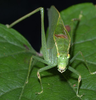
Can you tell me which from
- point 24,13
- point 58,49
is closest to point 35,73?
point 58,49

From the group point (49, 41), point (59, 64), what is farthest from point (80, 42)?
point (59, 64)

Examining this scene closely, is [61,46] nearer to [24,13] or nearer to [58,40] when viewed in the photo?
[58,40]

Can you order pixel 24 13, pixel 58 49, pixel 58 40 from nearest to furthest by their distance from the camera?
pixel 58 49 < pixel 58 40 < pixel 24 13

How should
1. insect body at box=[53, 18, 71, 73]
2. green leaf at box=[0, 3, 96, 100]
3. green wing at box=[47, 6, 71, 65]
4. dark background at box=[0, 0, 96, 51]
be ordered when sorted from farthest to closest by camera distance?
dark background at box=[0, 0, 96, 51] < green wing at box=[47, 6, 71, 65] < insect body at box=[53, 18, 71, 73] < green leaf at box=[0, 3, 96, 100]

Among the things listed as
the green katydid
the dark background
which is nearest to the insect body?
the green katydid

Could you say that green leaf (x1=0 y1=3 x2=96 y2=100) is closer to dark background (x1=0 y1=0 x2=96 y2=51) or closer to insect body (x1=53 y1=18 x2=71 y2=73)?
insect body (x1=53 y1=18 x2=71 y2=73)

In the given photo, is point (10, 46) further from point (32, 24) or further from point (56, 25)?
point (32, 24)

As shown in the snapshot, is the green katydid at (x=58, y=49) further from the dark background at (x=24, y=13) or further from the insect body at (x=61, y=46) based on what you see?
the dark background at (x=24, y=13)

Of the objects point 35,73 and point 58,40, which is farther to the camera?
point 35,73
